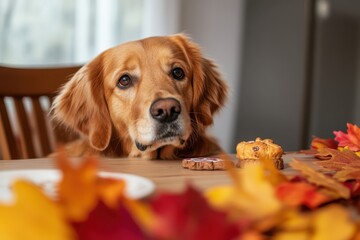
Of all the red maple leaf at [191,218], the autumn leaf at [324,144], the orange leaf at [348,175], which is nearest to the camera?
the red maple leaf at [191,218]

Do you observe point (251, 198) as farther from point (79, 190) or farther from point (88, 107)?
point (88, 107)

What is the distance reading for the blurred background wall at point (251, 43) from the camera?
3.66 meters

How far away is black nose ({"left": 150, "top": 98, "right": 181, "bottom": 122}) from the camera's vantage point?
4.37 feet

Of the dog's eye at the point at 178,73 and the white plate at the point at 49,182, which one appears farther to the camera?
the dog's eye at the point at 178,73

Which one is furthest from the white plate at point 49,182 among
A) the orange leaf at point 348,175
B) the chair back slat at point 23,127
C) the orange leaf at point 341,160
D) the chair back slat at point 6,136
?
the chair back slat at point 23,127

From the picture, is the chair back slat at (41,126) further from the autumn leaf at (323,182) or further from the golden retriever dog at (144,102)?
the autumn leaf at (323,182)

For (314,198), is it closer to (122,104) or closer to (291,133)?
(122,104)

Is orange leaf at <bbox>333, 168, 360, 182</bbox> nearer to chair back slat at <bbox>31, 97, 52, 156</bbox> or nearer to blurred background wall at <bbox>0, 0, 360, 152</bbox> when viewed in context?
chair back slat at <bbox>31, 97, 52, 156</bbox>

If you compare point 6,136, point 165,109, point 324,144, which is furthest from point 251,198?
point 6,136

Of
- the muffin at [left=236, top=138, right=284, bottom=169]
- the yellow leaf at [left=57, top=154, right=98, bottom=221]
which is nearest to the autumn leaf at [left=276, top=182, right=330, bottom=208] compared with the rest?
the yellow leaf at [left=57, top=154, right=98, bottom=221]

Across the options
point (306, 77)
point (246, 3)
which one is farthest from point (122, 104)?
point (246, 3)

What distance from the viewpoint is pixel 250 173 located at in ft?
1.06

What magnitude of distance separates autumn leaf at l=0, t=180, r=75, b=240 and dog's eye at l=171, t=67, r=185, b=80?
1292mm

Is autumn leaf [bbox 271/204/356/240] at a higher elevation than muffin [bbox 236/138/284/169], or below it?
higher
